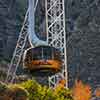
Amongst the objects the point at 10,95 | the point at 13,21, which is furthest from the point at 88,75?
the point at 10,95

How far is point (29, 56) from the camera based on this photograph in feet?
48.2

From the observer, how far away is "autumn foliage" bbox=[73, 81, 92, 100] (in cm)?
3394

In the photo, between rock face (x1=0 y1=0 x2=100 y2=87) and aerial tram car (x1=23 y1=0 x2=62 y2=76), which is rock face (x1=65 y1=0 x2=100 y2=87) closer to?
rock face (x1=0 y1=0 x2=100 y2=87)

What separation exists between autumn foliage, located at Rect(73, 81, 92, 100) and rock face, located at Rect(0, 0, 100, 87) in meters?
0.49

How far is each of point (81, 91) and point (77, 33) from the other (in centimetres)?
473

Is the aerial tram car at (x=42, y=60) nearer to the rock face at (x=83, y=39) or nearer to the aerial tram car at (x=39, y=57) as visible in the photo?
the aerial tram car at (x=39, y=57)

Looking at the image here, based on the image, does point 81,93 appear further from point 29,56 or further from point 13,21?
point 29,56

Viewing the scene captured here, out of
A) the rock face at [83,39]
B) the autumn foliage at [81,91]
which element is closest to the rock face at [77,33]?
the rock face at [83,39]

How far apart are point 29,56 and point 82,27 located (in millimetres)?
22960

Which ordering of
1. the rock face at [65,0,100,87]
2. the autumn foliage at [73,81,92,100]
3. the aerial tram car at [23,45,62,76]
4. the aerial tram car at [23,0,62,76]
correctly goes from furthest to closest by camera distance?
1. the rock face at [65,0,100,87]
2. the autumn foliage at [73,81,92,100]
3. the aerial tram car at [23,45,62,76]
4. the aerial tram car at [23,0,62,76]

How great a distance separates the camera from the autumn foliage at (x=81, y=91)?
33.9 meters

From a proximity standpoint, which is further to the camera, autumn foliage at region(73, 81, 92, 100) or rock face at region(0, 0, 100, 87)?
rock face at region(0, 0, 100, 87)

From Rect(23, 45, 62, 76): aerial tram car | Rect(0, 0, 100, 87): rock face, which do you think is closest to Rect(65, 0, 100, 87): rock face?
Rect(0, 0, 100, 87): rock face

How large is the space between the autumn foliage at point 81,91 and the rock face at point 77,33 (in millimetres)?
487
